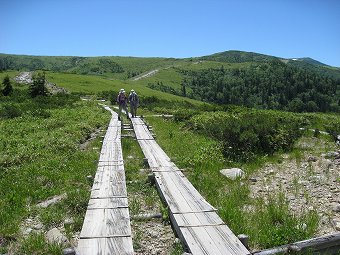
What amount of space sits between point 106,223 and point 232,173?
587 cm

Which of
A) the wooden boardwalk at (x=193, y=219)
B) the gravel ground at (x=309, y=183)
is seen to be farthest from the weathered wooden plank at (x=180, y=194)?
the gravel ground at (x=309, y=183)

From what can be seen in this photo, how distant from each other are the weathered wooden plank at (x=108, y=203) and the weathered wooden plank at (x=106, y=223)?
0.62 ft

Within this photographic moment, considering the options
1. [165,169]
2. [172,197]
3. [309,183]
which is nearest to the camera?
[172,197]

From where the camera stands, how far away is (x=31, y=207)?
8.73 metres

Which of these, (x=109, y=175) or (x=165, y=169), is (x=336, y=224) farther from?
(x=109, y=175)

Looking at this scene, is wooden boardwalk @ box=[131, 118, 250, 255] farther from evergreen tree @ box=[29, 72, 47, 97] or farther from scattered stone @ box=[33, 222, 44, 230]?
evergreen tree @ box=[29, 72, 47, 97]

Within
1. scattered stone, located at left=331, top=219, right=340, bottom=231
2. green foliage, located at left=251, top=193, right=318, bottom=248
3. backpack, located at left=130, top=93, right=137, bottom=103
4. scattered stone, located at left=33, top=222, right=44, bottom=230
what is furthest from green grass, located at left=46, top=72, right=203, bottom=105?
scattered stone, located at left=331, top=219, right=340, bottom=231

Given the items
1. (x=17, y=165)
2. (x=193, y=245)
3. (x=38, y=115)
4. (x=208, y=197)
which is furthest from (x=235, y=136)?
(x=38, y=115)

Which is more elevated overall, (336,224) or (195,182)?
(336,224)

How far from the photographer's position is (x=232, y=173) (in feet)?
39.1

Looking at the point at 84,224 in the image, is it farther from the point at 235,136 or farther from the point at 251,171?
the point at 235,136

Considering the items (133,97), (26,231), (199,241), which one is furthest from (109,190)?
(133,97)

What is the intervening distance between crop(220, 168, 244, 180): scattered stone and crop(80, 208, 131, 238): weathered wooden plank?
4.79m

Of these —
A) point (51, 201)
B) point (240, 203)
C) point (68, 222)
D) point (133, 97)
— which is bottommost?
point (51, 201)
